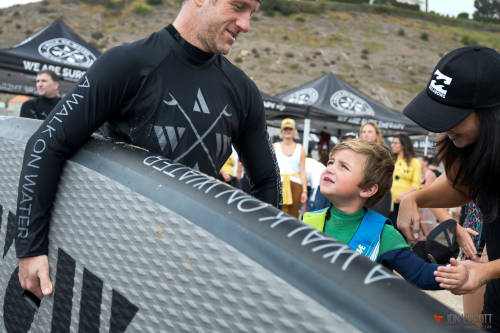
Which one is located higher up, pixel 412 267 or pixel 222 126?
pixel 222 126

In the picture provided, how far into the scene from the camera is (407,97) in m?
45.5

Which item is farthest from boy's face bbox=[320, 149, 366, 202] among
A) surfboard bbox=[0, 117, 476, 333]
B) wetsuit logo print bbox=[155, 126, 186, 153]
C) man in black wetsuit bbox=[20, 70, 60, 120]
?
man in black wetsuit bbox=[20, 70, 60, 120]

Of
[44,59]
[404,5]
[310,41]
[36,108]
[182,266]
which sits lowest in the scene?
[310,41]

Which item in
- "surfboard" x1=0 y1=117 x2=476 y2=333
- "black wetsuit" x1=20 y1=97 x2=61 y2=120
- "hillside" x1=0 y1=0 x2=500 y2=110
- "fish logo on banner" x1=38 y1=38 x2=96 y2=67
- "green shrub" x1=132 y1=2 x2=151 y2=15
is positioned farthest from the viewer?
"green shrub" x1=132 y1=2 x2=151 y2=15

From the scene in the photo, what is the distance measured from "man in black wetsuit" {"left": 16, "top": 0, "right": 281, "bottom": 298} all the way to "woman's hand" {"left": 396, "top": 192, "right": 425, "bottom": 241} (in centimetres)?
77

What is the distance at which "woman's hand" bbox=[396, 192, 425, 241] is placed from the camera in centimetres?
186

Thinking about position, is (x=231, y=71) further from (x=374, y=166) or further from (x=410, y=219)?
(x=410, y=219)

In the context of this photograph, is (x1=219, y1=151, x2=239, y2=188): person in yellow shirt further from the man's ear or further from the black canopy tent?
the man's ear

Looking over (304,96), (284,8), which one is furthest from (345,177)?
(284,8)

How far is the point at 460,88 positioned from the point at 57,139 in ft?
3.84

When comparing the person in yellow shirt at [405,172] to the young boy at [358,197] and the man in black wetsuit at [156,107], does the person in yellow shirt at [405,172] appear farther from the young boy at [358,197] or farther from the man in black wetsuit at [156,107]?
the man in black wetsuit at [156,107]

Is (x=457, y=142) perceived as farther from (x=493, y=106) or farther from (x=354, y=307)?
(x=354, y=307)

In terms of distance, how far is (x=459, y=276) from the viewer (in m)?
1.27

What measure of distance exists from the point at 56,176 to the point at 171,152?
374 millimetres
